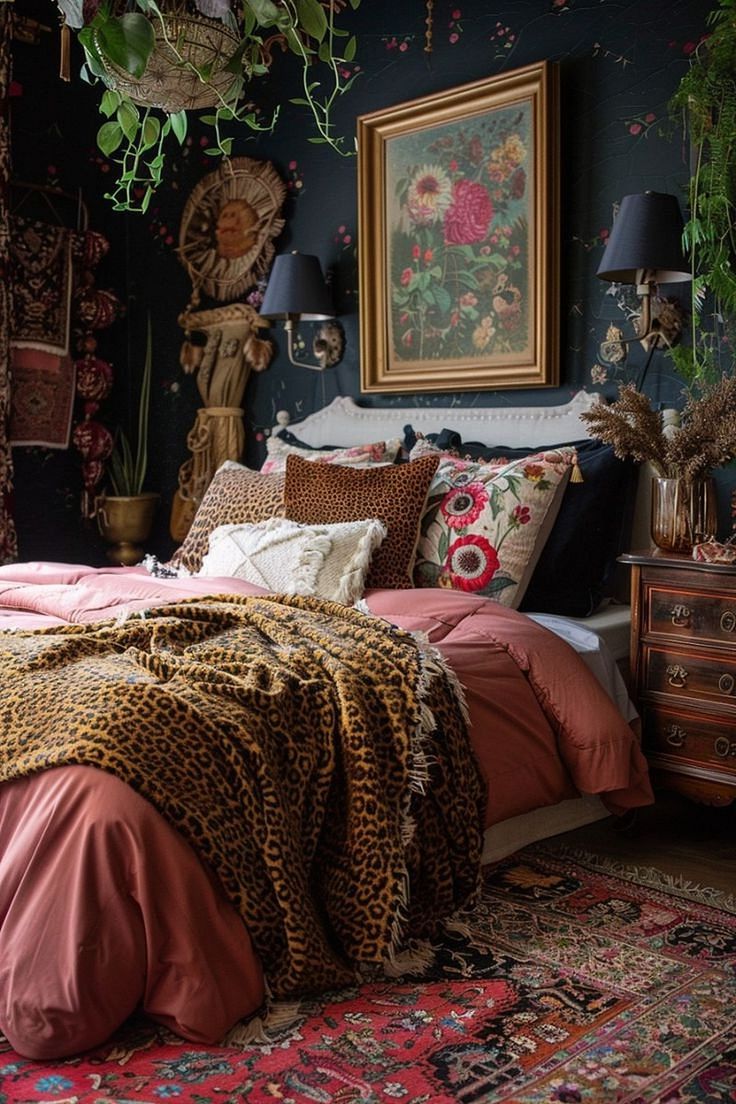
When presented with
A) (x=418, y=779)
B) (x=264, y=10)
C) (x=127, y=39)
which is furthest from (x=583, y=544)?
(x=127, y=39)

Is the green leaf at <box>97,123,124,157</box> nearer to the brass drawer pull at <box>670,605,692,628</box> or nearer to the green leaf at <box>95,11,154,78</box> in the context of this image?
the green leaf at <box>95,11,154,78</box>

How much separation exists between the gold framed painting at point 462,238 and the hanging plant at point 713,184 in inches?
20.7

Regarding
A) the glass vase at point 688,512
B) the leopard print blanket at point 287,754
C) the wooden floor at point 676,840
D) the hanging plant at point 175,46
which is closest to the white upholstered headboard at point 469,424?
the glass vase at point 688,512

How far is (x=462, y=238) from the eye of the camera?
3.87 metres

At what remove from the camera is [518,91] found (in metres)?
3.66

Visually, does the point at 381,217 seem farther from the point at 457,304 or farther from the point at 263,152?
the point at 263,152

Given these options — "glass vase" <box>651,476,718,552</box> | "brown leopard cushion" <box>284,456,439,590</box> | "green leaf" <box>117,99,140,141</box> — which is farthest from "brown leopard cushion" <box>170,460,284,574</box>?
"green leaf" <box>117,99,140,141</box>

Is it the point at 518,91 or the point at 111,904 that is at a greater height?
the point at 518,91

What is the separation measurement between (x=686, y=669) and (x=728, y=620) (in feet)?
0.56

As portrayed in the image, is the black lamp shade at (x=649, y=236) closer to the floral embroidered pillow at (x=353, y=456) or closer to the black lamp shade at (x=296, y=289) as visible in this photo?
the floral embroidered pillow at (x=353, y=456)

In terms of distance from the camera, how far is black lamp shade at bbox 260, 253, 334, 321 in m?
4.12

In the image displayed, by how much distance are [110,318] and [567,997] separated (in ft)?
12.2

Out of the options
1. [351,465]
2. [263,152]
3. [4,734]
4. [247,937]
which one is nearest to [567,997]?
[247,937]

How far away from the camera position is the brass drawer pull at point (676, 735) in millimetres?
2867
